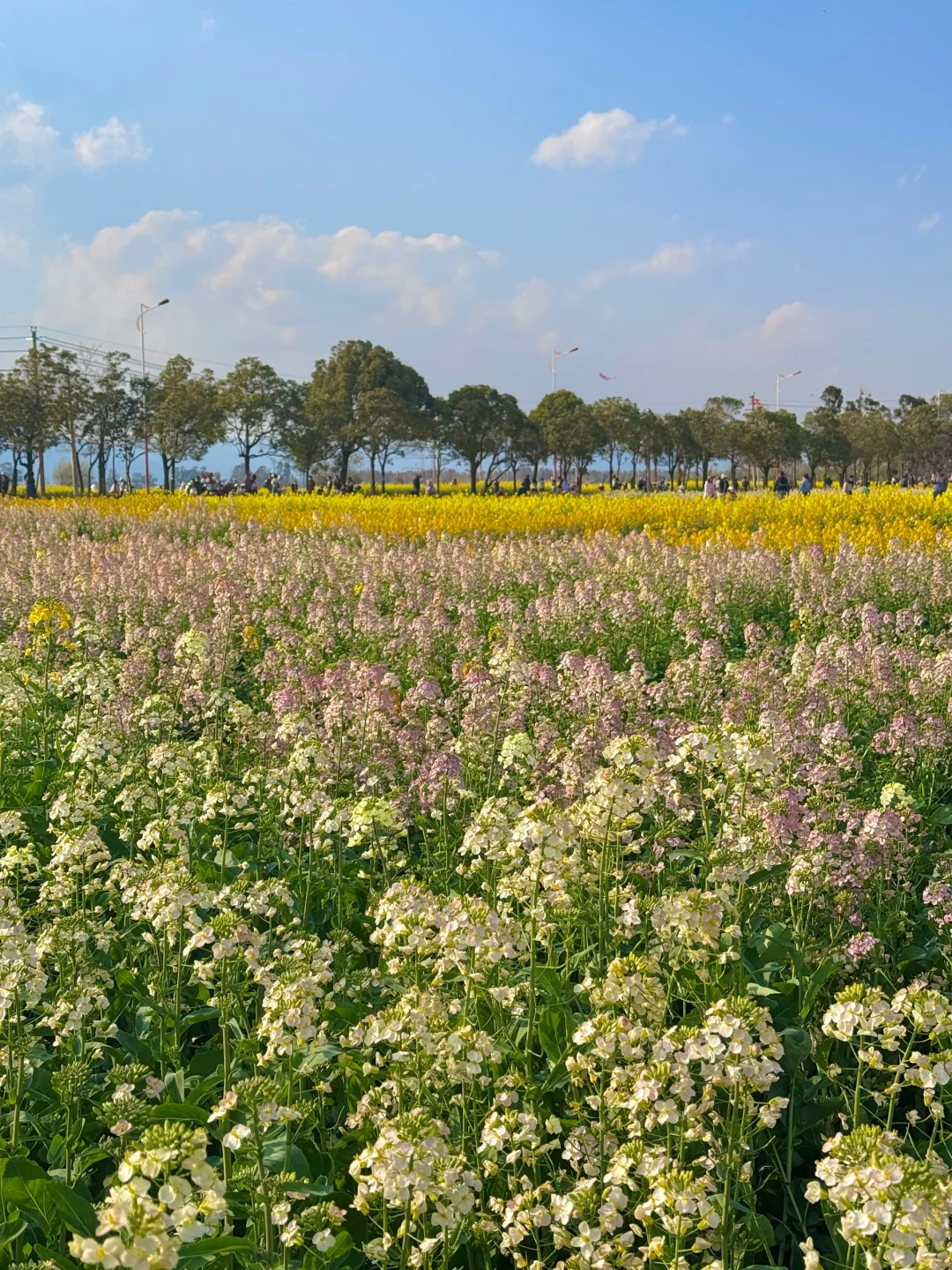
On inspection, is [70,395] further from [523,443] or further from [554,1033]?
[554,1033]

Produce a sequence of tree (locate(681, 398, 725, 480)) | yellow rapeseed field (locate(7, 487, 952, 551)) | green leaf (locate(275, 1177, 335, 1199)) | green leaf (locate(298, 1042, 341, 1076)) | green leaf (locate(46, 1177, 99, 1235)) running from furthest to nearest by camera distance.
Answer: tree (locate(681, 398, 725, 480)), yellow rapeseed field (locate(7, 487, 952, 551)), green leaf (locate(298, 1042, 341, 1076)), green leaf (locate(46, 1177, 99, 1235)), green leaf (locate(275, 1177, 335, 1199))

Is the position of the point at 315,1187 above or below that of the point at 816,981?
below

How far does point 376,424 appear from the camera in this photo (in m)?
67.1

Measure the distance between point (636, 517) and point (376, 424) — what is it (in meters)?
45.7

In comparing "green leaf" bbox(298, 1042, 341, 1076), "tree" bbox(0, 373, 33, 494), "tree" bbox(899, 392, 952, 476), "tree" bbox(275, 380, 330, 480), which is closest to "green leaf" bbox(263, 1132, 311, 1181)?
"green leaf" bbox(298, 1042, 341, 1076)

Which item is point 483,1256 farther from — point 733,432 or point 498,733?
point 733,432

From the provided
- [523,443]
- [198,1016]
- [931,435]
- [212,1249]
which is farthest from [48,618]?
[931,435]

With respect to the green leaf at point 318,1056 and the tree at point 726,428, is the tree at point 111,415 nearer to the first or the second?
the tree at point 726,428

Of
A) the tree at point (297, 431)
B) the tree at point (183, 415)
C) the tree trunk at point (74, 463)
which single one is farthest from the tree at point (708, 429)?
the tree trunk at point (74, 463)

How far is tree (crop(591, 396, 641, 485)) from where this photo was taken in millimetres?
84938

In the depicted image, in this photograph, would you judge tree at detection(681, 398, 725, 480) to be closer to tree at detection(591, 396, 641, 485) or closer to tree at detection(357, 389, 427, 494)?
tree at detection(591, 396, 641, 485)

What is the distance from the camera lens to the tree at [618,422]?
8494 centimetres

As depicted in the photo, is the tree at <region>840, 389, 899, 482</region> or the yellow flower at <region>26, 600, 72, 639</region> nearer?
the yellow flower at <region>26, 600, 72, 639</region>

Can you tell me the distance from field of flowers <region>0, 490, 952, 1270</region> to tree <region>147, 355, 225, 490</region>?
6063 centimetres
